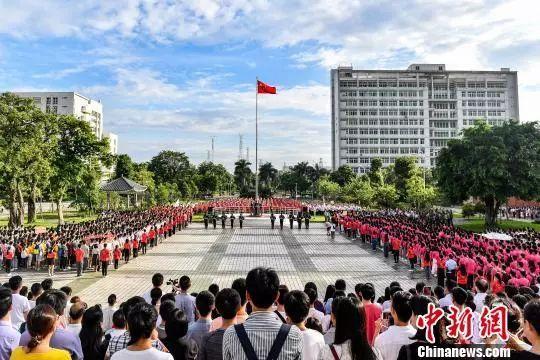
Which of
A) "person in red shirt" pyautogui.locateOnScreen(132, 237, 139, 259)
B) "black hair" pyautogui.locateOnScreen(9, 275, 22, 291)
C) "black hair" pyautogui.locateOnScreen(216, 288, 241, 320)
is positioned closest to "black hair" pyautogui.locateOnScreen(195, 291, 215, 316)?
"black hair" pyautogui.locateOnScreen(216, 288, 241, 320)

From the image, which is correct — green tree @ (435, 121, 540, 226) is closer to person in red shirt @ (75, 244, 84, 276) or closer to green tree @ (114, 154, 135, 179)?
person in red shirt @ (75, 244, 84, 276)

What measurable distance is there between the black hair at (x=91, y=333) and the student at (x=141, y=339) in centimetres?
160

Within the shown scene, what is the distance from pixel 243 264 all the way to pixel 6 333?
41.0ft

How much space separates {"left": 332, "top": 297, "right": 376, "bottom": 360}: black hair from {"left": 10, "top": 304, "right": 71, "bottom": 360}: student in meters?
2.17

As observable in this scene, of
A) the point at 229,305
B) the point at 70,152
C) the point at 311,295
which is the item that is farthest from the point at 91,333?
the point at 70,152

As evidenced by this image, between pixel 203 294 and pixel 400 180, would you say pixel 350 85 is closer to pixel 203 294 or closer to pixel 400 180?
pixel 400 180

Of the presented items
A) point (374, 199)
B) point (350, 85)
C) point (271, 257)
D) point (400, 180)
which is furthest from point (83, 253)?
point (350, 85)

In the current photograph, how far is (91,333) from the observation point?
452 centimetres

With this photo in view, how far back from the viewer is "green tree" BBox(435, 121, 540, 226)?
83.5ft

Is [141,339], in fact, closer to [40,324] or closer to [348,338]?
[40,324]

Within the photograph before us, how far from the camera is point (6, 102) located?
84.2ft

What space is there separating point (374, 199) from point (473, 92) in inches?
2277

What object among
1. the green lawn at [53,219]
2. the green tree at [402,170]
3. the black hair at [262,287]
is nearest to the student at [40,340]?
the black hair at [262,287]

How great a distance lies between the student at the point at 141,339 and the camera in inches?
119
